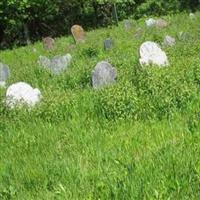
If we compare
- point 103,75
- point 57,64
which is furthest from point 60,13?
point 103,75

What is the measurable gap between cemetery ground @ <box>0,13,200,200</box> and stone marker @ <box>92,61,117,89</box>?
13cm

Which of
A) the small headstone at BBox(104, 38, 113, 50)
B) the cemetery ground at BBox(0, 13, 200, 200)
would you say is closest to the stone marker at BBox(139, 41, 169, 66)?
the cemetery ground at BBox(0, 13, 200, 200)

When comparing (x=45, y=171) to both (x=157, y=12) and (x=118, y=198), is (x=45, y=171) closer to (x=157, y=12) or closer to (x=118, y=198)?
(x=118, y=198)

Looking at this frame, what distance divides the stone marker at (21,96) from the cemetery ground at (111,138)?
0.13 metres

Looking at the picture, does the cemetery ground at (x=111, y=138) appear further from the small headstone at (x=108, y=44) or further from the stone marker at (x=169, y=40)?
the small headstone at (x=108, y=44)

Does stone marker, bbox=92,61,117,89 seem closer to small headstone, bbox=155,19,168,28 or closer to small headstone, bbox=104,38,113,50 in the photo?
small headstone, bbox=104,38,113,50

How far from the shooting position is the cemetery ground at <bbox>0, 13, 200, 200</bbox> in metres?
5.23

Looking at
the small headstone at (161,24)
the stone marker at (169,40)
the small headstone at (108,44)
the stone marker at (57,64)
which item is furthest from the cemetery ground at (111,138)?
the small headstone at (161,24)

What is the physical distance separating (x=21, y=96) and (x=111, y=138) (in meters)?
2.94

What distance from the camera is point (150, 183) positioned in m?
5.04

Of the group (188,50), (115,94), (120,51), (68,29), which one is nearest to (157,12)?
(68,29)

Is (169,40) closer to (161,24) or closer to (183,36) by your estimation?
(183,36)

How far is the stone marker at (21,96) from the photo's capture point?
9070 millimetres

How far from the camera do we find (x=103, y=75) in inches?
378
